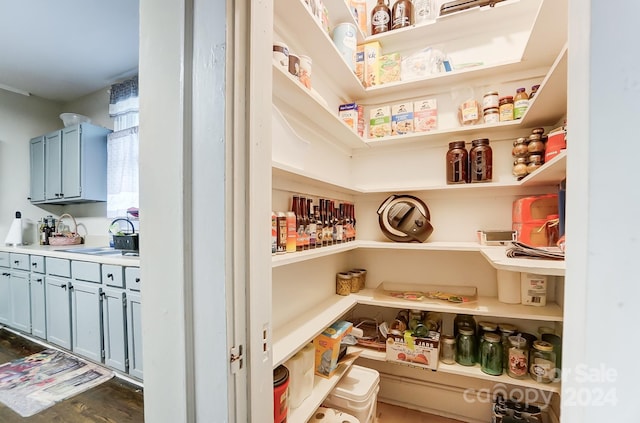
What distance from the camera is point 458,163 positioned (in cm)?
173

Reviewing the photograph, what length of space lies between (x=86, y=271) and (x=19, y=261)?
1.33 meters

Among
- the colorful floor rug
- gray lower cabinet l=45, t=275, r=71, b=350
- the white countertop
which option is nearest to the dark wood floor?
the colorful floor rug

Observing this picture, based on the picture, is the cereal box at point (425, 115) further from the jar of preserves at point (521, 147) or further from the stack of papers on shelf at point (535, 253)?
the stack of papers on shelf at point (535, 253)

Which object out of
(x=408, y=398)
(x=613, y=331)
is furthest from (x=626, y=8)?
(x=408, y=398)

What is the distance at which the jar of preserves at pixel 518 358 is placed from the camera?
1.48 m

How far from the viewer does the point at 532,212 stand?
1.48 metres

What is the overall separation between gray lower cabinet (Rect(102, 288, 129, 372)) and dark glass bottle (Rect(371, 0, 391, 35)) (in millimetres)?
2655

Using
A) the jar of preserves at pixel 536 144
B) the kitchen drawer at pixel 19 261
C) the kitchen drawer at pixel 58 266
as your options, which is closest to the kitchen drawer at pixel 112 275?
the kitchen drawer at pixel 58 266

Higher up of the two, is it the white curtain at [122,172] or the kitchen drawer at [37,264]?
the white curtain at [122,172]

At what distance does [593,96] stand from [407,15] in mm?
1841

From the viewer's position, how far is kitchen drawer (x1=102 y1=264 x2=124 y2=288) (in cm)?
202

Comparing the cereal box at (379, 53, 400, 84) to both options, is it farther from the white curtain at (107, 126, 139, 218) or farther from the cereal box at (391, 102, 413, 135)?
the white curtain at (107, 126, 139, 218)

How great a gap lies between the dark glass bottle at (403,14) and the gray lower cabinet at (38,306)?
150 inches

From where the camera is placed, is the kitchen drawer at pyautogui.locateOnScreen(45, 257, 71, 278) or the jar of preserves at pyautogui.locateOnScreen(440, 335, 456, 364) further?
the kitchen drawer at pyautogui.locateOnScreen(45, 257, 71, 278)
